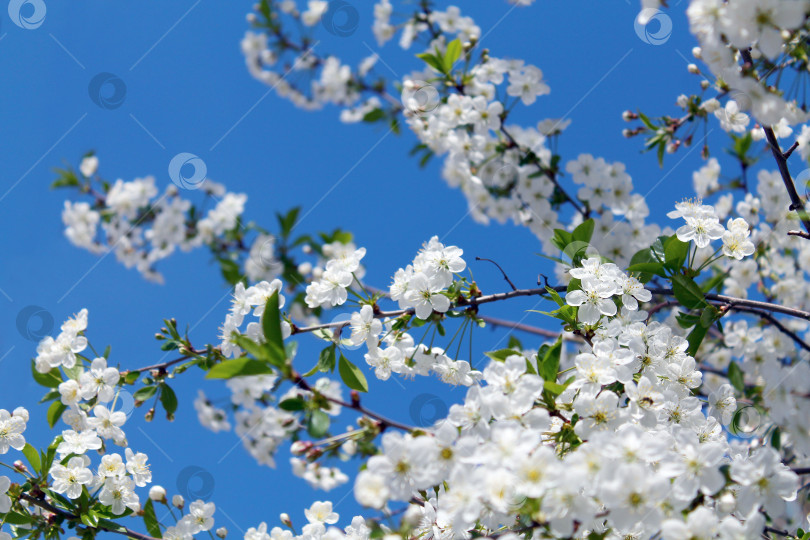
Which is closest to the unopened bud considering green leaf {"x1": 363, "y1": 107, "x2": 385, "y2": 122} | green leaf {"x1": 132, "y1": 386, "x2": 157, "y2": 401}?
green leaf {"x1": 132, "y1": 386, "x2": 157, "y2": 401}

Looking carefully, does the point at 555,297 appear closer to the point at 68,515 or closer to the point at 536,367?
the point at 536,367

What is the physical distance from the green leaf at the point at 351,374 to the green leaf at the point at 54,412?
1.38m

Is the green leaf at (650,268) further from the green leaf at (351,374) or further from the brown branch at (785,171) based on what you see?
the green leaf at (351,374)

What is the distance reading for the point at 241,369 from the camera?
136cm

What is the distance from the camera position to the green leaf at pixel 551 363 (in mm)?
1573

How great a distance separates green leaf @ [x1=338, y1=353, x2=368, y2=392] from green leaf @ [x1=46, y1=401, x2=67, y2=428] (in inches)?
54.5

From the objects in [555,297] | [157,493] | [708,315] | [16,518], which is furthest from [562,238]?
[16,518]

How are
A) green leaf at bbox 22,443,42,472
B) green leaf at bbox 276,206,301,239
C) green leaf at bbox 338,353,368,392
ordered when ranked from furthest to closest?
1. green leaf at bbox 276,206,301,239
2. green leaf at bbox 22,443,42,472
3. green leaf at bbox 338,353,368,392

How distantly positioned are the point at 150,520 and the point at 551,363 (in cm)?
183

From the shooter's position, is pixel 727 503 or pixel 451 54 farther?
pixel 451 54

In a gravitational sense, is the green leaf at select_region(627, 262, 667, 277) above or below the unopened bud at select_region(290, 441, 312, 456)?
above

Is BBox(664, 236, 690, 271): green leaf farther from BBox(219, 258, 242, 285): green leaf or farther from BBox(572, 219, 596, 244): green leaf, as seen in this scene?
BBox(219, 258, 242, 285): green leaf

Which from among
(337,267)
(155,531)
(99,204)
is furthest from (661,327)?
(99,204)

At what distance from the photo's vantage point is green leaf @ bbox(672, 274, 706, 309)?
1.80 metres
